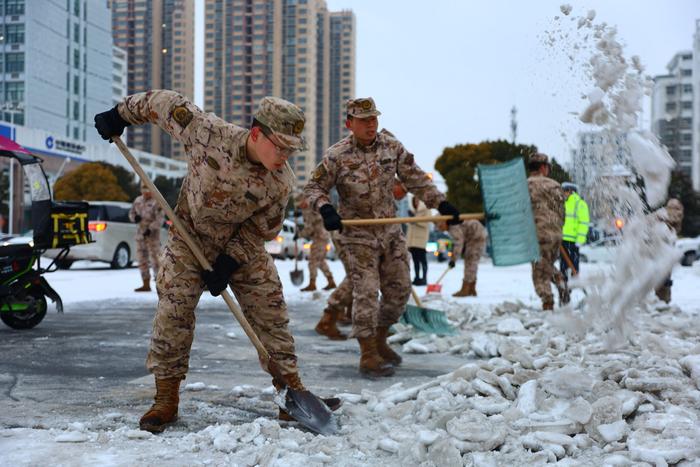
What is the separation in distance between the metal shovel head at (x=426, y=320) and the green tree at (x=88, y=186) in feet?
131

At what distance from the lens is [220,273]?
12.2ft

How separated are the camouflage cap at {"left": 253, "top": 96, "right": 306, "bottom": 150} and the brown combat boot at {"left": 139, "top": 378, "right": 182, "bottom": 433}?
53.1 inches

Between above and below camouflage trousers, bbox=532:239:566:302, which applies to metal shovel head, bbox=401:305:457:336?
below

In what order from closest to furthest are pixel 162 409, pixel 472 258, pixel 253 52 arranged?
pixel 162 409 → pixel 472 258 → pixel 253 52

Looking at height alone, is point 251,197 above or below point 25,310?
above

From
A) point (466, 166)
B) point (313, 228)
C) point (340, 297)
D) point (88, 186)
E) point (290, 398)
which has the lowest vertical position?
point (290, 398)

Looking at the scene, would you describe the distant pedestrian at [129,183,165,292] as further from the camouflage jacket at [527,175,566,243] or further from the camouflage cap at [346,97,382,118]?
the camouflage cap at [346,97,382,118]

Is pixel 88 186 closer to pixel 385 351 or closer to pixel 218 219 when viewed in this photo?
pixel 385 351

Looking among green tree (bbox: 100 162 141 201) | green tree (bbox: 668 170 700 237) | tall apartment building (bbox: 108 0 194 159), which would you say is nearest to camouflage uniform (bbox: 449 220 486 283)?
green tree (bbox: 668 170 700 237)

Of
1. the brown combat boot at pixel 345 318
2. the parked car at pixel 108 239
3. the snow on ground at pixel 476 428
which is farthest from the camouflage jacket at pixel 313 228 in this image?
the snow on ground at pixel 476 428

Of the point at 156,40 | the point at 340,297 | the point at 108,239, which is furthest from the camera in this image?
the point at 156,40

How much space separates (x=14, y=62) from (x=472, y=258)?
45.5 metres

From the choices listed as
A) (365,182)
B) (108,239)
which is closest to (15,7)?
(108,239)

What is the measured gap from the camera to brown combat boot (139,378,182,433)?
364 cm
